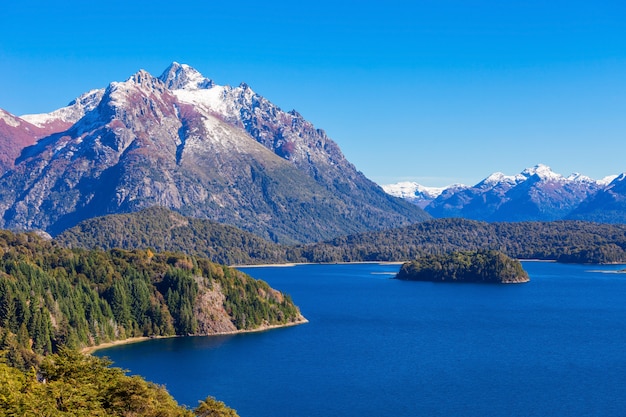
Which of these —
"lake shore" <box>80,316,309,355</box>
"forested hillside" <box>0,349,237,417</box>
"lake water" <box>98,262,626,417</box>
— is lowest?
"lake water" <box>98,262,626,417</box>

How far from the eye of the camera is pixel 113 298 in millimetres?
167250

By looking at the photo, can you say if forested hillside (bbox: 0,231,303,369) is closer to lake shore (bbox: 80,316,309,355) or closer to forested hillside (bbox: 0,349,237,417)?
lake shore (bbox: 80,316,309,355)

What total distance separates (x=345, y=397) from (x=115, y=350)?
55.4 meters

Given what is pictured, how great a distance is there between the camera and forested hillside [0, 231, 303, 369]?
14450 cm

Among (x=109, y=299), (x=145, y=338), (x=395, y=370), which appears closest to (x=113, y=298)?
(x=109, y=299)

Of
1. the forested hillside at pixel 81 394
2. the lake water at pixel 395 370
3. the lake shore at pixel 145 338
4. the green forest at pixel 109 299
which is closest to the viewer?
the forested hillside at pixel 81 394

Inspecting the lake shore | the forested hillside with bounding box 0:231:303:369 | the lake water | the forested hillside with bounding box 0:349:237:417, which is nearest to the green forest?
the forested hillside with bounding box 0:231:303:369

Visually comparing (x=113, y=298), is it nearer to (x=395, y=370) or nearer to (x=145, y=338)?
(x=145, y=338)

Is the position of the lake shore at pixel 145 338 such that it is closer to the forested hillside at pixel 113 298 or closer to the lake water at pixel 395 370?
the forested hillside at pixel 113 298

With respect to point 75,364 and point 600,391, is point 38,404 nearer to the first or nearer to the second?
point 75,364

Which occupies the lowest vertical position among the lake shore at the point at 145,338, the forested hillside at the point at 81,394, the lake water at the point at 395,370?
the lake water at the point at 395,370

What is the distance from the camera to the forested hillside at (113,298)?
14450cm

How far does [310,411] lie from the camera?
110312 millimetres

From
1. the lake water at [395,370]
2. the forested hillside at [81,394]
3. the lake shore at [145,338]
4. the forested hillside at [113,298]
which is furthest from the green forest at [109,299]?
the forested hillside at [81,394]
